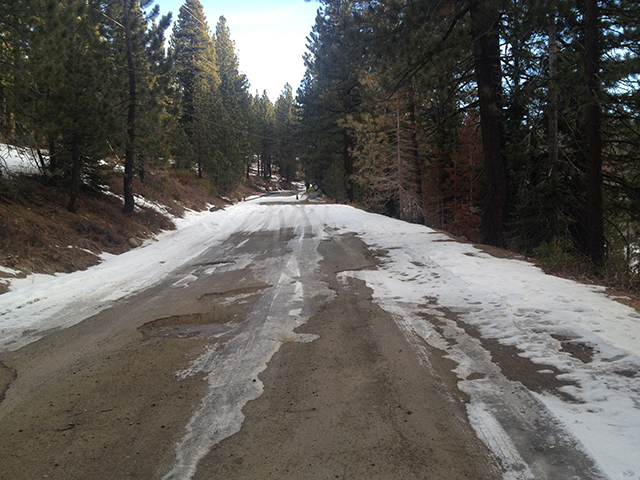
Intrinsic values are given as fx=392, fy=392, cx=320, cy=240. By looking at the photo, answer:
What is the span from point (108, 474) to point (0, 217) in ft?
30.5

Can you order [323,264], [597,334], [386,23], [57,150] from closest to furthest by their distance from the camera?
[597,334]
[323,264]
[386,23]
[57,150]

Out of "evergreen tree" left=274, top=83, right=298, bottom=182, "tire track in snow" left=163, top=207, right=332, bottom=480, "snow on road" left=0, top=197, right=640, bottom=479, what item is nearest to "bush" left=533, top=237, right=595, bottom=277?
"snow on road" left=0, top=197, right=640, bottom=479

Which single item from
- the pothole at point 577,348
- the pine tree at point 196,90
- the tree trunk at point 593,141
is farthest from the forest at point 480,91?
the pine tree at point 196,90

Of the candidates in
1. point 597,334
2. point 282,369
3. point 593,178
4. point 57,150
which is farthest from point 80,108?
point 593,178

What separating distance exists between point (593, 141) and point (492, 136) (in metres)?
2.35

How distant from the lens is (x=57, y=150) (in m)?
11.6

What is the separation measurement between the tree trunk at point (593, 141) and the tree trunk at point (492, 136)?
1.98 meters

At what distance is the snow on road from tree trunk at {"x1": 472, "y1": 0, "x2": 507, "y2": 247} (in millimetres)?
1648

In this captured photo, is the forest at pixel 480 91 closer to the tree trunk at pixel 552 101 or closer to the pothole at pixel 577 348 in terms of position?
the tree trunk at pixel 552 101

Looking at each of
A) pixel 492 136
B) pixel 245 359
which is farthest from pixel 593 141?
pixel 245 359

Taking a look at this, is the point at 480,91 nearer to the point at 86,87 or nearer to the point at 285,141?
the point at 86,87

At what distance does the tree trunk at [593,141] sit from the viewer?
8.44 m

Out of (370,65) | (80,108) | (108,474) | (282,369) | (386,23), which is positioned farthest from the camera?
(80,108)

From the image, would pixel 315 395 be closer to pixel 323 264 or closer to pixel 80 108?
pixel 323 264
